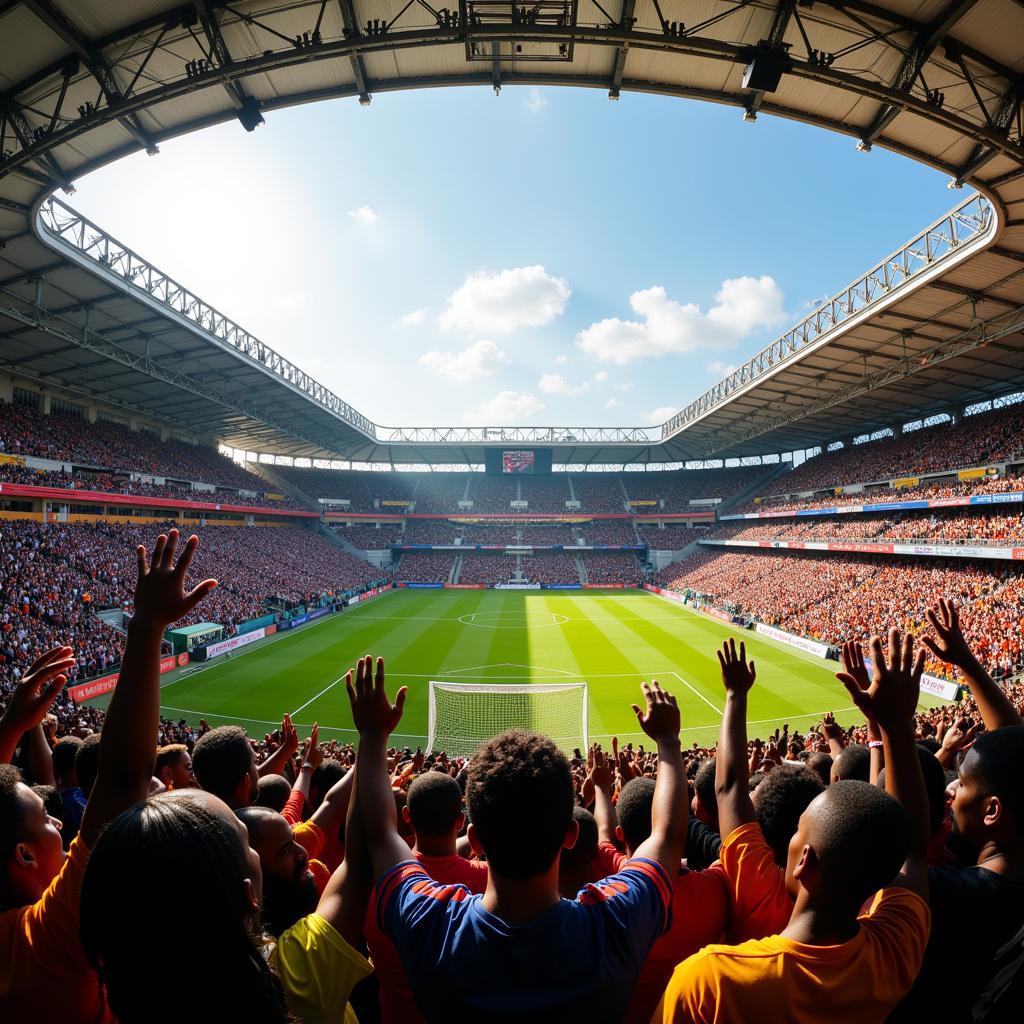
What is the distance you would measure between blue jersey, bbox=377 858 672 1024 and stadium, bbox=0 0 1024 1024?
0.02m

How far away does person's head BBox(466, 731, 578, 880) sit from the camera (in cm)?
173

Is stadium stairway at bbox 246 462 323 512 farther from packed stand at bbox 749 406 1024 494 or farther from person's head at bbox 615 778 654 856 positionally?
person's head at bbox 615 778 654 856

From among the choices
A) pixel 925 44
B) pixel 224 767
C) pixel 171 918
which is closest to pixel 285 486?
pixel 925 44

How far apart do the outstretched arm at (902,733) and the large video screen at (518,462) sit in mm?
62568

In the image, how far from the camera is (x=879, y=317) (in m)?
21.7

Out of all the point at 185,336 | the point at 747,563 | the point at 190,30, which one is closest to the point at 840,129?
the point at 190,30

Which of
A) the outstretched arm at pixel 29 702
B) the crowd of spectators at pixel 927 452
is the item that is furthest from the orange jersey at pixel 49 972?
the crowd of spectators at pixel 927 452

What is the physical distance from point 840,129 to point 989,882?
12.6m

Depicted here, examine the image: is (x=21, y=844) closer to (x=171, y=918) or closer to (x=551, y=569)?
(x=171, y=918)

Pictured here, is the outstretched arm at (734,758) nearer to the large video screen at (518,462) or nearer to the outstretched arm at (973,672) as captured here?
the outstretched arm at (973,672)

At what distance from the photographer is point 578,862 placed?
299 centimetres

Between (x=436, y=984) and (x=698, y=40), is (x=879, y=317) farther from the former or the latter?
(x=436, y=984)

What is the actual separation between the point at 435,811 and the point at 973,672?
3.40m

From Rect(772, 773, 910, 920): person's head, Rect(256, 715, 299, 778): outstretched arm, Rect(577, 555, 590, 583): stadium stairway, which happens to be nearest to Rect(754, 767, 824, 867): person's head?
Rect(772, 773, 910, 920): person's head
